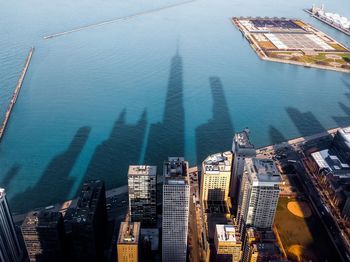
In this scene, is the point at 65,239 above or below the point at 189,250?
above

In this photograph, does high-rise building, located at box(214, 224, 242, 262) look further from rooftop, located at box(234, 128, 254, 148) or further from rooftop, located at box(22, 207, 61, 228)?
rooftop, located at box(22, 207, 61, 228)

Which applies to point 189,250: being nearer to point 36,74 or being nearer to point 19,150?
point 19,150

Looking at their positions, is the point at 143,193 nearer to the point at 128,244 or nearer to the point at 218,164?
the point at 128,244

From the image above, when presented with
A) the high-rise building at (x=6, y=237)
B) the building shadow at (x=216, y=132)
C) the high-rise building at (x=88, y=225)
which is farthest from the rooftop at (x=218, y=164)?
the high-rise building at (x=6, y=237)

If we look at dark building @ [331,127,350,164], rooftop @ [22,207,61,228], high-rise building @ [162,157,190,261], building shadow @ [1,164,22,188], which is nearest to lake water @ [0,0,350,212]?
building shadow @ [1,164,22,188]

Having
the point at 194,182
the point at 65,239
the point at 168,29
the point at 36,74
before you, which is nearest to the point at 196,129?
the point at 194,182

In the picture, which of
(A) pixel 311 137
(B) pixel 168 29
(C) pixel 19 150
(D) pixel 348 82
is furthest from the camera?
(B) pixel 168 29

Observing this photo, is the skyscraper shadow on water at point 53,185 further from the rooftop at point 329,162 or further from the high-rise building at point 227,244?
the rooftop at point 329,162
